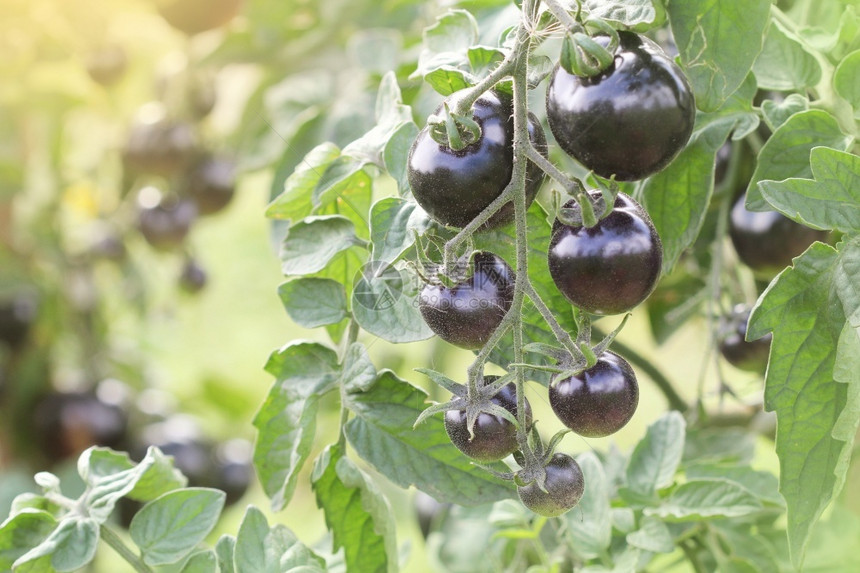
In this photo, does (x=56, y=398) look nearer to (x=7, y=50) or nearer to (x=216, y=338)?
(x=7, y=50)

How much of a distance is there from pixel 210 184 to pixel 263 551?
78cm

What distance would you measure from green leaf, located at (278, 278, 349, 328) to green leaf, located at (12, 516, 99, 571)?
15cm

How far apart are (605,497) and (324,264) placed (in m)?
0.21

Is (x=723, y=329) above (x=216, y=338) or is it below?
above

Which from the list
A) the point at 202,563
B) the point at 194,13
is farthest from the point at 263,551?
the point at 194,13

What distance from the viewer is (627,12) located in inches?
13.8

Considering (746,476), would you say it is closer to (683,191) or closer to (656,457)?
(656,457)

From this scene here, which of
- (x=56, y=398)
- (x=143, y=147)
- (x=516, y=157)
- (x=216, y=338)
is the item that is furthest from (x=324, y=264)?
(x=216, y=338)

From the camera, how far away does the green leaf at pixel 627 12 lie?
0.34 m

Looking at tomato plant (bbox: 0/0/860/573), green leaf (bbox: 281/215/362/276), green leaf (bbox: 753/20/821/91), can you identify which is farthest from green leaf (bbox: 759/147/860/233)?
green leaf (bbox: 281/215/362/276)

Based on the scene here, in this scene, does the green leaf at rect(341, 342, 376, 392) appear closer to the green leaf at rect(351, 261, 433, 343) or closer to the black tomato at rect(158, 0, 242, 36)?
the green leaf at rect(351, 261, 433, 343)

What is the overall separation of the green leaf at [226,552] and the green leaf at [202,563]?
0.02m

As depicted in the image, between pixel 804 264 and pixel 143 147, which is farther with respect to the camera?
pixel 143 147

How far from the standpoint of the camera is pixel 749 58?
0.37 m
